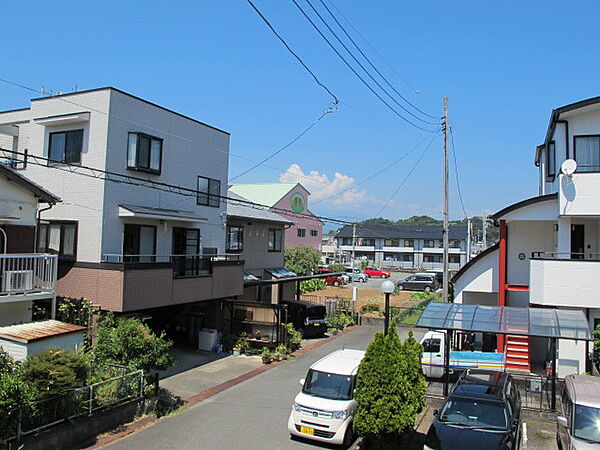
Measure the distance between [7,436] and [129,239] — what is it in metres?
8.52

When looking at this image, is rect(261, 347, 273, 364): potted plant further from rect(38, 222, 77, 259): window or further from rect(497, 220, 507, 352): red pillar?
rect(497, 220, 507, 352): red pillar

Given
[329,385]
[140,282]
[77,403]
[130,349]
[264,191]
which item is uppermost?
[264,191]

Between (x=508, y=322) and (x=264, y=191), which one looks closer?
(x=508, y=322)

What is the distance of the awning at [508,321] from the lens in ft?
40.4

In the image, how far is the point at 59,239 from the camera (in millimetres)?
15891

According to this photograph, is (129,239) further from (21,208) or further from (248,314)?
(248,314)

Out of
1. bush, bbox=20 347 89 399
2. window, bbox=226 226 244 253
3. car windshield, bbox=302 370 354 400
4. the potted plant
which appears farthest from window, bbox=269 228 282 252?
bush, bbox=20 347 89 399

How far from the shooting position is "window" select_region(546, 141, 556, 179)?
1764 centimetres

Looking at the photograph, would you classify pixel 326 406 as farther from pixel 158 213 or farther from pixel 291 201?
pixel 291 201

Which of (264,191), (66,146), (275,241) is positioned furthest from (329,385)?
(264,191)

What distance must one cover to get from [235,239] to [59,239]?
9.76 m

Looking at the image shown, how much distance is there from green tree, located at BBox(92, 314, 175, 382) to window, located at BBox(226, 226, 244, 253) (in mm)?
11058

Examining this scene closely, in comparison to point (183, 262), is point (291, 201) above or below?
above

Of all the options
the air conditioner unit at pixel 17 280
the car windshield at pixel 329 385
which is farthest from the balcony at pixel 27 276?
the car windshield at pixel 329 385
